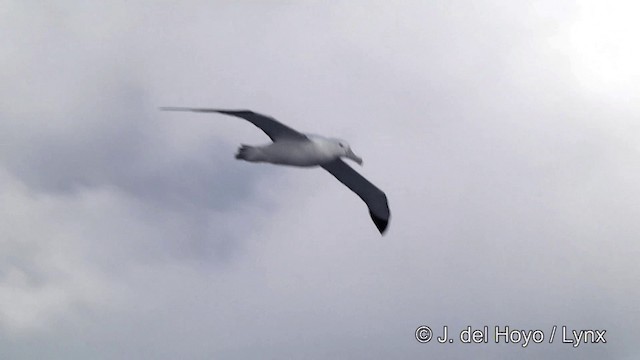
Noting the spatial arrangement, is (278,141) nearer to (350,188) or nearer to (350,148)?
(350,148)

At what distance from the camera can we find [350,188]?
112 ft

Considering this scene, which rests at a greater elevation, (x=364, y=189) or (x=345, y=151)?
(x=364, y=189)

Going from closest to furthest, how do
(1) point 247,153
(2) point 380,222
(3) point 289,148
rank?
1. (1) point 247,153
2. (3) point 289,148
3. (2) point 380,222

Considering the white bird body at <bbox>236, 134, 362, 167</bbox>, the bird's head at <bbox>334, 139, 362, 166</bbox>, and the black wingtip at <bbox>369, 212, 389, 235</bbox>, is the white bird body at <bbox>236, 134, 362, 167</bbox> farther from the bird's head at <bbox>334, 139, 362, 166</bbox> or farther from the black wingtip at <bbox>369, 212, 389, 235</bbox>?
the black wingtip at <bbox>369, 212, 389, 235</bbox>

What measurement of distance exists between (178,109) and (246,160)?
16.9ft

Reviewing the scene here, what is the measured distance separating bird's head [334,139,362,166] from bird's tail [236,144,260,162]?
3.09m

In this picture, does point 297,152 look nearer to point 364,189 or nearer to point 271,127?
point 271,127

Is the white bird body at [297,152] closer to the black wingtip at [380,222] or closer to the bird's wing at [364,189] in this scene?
the bird's wing at [364,189]

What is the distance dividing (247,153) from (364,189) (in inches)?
→ 284

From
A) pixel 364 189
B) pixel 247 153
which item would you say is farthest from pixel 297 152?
pixel 364 189

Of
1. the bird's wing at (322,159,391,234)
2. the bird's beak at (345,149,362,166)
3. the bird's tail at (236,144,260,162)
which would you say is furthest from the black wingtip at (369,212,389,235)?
the bird's tail at (236,144,260,162)

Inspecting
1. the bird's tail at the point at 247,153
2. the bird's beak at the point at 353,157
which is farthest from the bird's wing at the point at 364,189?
the bird's tail at the point at 247,153

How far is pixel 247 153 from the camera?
27.8 m

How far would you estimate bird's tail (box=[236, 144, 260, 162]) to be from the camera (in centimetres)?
2762
